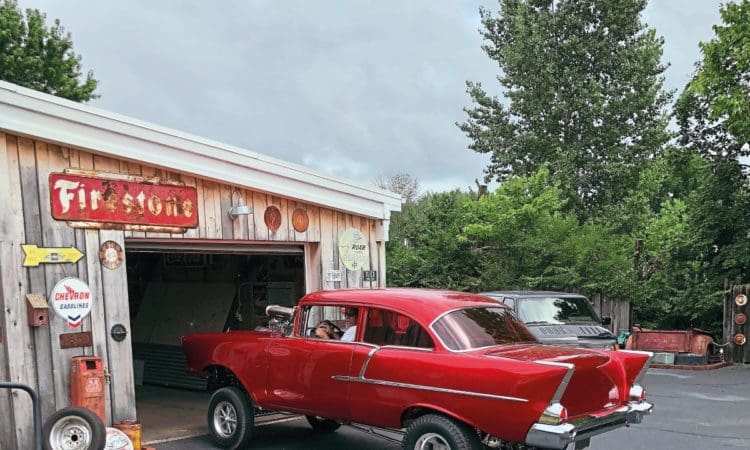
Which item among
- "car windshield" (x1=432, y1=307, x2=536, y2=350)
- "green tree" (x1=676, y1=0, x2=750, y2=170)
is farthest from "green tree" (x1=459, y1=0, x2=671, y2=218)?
"car windshield" (x1=432, y1=307, x2=536, y2=350)

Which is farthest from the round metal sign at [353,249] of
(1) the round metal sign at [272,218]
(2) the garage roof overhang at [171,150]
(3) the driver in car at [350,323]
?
(3) the driver in car at [350,323]

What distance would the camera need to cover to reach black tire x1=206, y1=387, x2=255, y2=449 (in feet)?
22.9

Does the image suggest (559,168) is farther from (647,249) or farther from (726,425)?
(726,425)

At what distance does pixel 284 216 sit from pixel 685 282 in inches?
465

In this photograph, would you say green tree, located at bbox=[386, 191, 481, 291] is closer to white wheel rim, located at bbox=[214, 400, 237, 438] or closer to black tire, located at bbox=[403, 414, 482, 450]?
white wheel rim, located at bbox=[214, 400, 237, 438]

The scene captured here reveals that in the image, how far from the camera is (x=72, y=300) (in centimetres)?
656

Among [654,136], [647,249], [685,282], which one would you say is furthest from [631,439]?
[654,136]

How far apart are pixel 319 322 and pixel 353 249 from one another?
2835 millimetres

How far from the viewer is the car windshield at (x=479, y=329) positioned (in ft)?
18.6

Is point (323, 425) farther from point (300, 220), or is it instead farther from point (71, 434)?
point (71, 434)

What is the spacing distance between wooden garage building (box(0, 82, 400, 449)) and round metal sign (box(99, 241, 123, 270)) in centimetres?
1

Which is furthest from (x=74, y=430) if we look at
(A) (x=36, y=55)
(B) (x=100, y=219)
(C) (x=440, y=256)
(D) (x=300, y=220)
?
(A) (x=36, y=55)

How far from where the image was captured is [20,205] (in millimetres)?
6246

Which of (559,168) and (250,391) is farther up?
(559,168)
